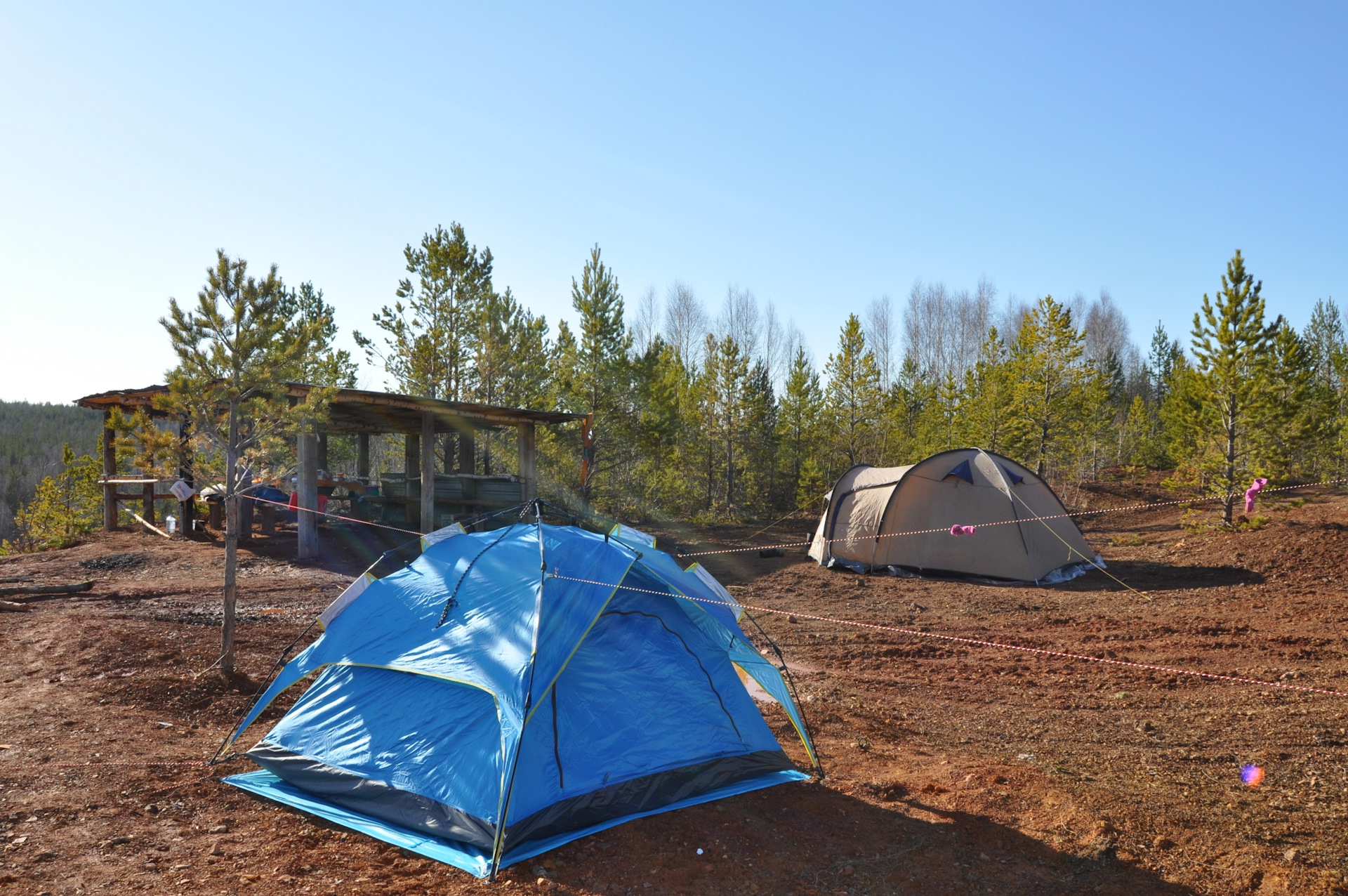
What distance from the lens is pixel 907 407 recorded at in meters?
34.6

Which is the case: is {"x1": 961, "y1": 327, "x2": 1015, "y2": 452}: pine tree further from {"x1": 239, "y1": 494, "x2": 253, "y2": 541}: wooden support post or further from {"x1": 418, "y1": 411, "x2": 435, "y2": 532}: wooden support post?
{"x1": 239, "y1": 494, "x2": 253, "y2": 541}: wooden support post

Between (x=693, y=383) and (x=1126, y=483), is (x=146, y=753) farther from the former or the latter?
(x=1126, y=483)

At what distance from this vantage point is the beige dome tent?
1323 centimetres

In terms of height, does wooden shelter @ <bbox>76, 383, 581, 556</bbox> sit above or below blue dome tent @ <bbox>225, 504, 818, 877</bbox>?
above

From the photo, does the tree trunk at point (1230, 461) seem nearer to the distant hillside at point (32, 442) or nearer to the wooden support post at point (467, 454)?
the wooden support post at point (467, 454)

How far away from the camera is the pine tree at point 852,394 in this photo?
2630cm

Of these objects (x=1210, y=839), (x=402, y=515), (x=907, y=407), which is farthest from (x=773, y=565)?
(x=907, y=407)

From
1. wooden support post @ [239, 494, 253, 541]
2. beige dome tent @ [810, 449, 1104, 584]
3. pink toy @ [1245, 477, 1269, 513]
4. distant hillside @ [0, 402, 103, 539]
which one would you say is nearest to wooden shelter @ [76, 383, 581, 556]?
wooden support post @ [239, 494, 253, 541]

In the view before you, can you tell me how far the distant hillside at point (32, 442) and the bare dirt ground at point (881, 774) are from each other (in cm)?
5075

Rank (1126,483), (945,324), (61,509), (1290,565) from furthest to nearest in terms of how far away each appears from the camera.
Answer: (945,324) → (1126,483) → (61,509) → (1290,565)

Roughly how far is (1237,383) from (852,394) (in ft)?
38.4

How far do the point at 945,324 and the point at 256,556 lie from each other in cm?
4193

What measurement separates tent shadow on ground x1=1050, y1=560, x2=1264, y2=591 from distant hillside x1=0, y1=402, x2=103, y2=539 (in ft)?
177

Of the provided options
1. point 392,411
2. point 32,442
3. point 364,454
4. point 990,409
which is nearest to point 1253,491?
point 990,409
